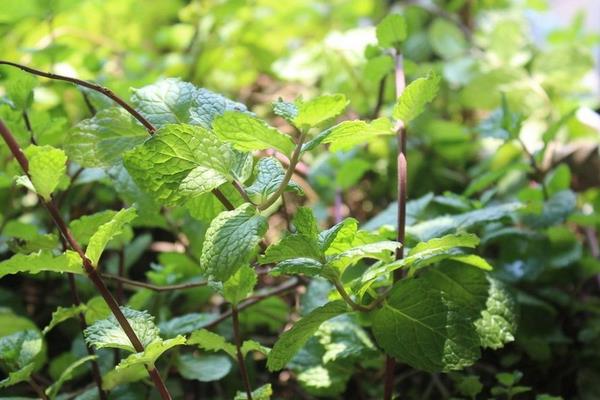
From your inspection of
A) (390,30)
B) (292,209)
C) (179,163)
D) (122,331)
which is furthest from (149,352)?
(292,209)

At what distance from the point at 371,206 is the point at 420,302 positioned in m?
0.58

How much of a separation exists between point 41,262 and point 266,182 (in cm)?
18

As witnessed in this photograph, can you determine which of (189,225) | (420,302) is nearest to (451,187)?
(189,225)

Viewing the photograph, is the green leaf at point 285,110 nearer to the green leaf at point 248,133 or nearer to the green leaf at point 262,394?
the green leaf at point 248,133

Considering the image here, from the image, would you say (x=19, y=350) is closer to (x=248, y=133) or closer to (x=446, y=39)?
(x=248, y=133)

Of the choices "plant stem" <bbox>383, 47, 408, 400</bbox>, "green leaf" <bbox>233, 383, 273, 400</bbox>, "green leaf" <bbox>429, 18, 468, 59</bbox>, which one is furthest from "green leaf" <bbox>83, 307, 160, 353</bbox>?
"green leaf" <bbox>429, 18, 468, 59</bbox>

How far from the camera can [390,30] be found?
Answer: 67 cm

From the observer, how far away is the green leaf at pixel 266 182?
0.51 m

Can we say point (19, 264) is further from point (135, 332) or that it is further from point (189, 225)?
point (189, 225)

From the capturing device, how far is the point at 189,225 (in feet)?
2.76

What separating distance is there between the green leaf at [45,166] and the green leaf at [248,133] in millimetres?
122

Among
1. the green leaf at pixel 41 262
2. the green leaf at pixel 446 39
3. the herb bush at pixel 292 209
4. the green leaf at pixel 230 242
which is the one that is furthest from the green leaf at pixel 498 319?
the green leaf at pixel 446 39

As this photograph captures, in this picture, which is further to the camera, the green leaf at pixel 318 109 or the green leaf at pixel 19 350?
the green leaf at pixel 19 350

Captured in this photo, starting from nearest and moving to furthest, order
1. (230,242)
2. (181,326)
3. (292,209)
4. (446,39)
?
(230,242) < (181,326) < (292,209) < (446,39)
